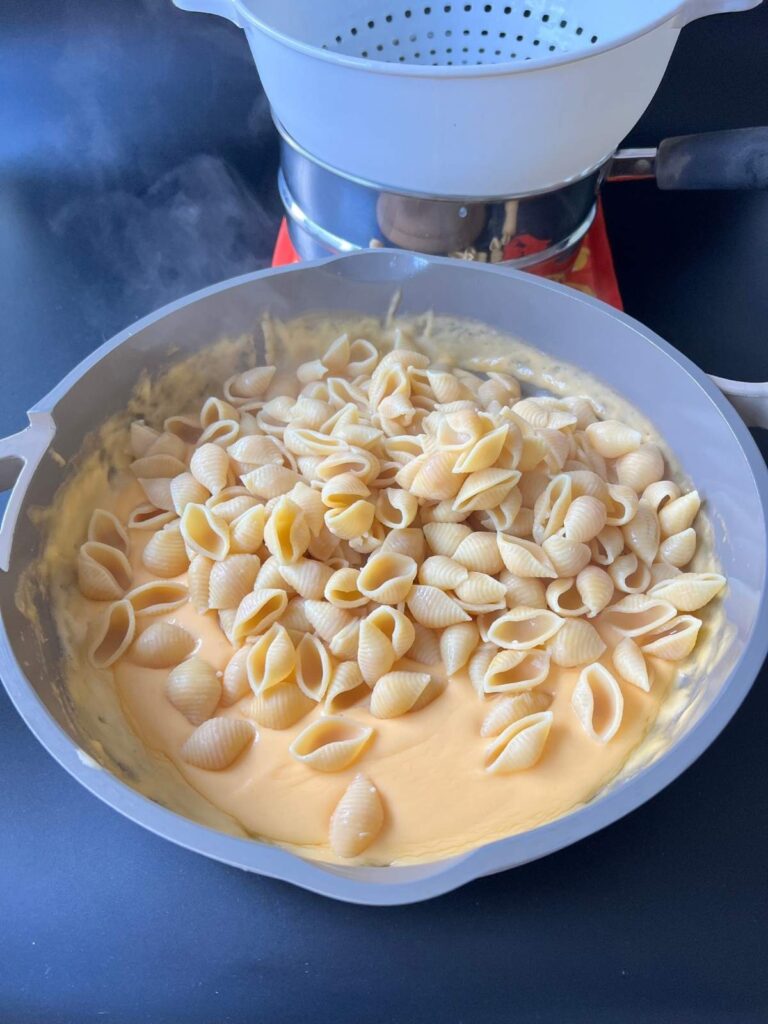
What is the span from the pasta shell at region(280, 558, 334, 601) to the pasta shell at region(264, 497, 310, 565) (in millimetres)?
10

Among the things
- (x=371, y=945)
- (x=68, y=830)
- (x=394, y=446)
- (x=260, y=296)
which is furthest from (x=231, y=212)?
(x=371, y=945)

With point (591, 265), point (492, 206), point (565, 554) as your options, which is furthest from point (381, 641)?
point (591, 265)

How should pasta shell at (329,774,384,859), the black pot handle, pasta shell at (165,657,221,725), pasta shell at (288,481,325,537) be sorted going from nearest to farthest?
pasta shell at (329,774,384,859), pasta shell at (165,657,221,725), pasta shell at (288,481,325,537), the black pot handle

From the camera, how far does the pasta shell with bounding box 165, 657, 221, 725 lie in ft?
3.21

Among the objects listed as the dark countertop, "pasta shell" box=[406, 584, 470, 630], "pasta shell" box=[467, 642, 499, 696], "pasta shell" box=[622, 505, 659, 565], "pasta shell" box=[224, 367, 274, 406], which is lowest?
the dark countertop

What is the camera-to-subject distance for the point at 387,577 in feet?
3.50

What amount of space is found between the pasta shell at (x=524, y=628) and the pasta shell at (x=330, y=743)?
192 mm

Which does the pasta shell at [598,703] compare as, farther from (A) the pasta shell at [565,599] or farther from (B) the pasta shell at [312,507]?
(B) the pasta shell at [312,507]

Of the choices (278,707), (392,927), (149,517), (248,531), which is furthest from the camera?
(149,517)

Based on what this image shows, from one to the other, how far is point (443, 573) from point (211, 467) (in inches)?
13.7

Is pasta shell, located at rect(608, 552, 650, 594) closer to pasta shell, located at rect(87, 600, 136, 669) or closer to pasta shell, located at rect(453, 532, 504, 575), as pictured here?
pasta shell, located at rect(453, 532, 504, 575)

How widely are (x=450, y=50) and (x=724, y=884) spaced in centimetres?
121

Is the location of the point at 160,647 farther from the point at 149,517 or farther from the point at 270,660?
the point at 149,517

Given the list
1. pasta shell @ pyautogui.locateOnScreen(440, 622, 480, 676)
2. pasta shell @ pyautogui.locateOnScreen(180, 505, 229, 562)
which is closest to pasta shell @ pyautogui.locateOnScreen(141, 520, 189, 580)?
pasta shell @ pyautogui.locateOnScreen(180, 505, 229, 562)
